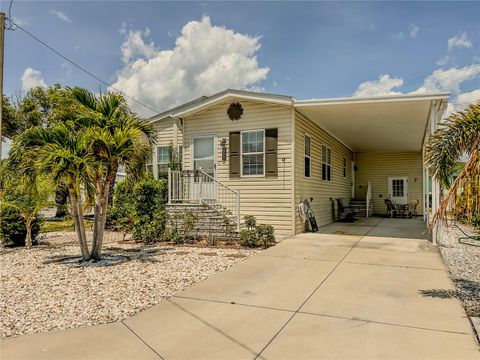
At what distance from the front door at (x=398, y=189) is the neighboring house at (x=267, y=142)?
19.6ft

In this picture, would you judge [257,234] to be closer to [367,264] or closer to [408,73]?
[367,264]

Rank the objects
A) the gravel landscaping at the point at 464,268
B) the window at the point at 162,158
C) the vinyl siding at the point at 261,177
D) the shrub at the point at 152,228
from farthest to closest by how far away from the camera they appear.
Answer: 1. the window at the point at 162,158
2. the vinyl siding at the point at 261,177
3. the shrub at the point at 152,228
4. the gravel landscaping at the point at 464,268

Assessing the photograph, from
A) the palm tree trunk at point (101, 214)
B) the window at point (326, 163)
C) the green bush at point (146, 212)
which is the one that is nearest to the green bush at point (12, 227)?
the green bush at point (146, 212)

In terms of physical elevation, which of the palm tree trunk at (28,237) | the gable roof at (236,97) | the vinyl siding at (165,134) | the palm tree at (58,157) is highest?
the gable roof at (236,97)

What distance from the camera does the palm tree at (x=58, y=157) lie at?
5953 millimetres

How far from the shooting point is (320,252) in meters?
7.43

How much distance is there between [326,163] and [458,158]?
877 centimetres

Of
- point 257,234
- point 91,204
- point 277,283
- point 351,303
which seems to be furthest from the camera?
point 257,234

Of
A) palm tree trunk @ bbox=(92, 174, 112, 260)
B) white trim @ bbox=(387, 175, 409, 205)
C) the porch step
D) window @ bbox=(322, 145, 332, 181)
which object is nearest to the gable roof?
window @ bbox=(322, 145, 332, 181)

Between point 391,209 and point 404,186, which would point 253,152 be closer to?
point 391,209

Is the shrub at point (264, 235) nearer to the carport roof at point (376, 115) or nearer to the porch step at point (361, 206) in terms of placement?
the carport roof at point (376, 115)

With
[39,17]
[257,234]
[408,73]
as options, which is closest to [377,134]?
[408,73]

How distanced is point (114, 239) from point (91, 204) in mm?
3510

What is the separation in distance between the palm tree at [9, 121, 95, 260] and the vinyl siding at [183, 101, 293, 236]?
192 inches
